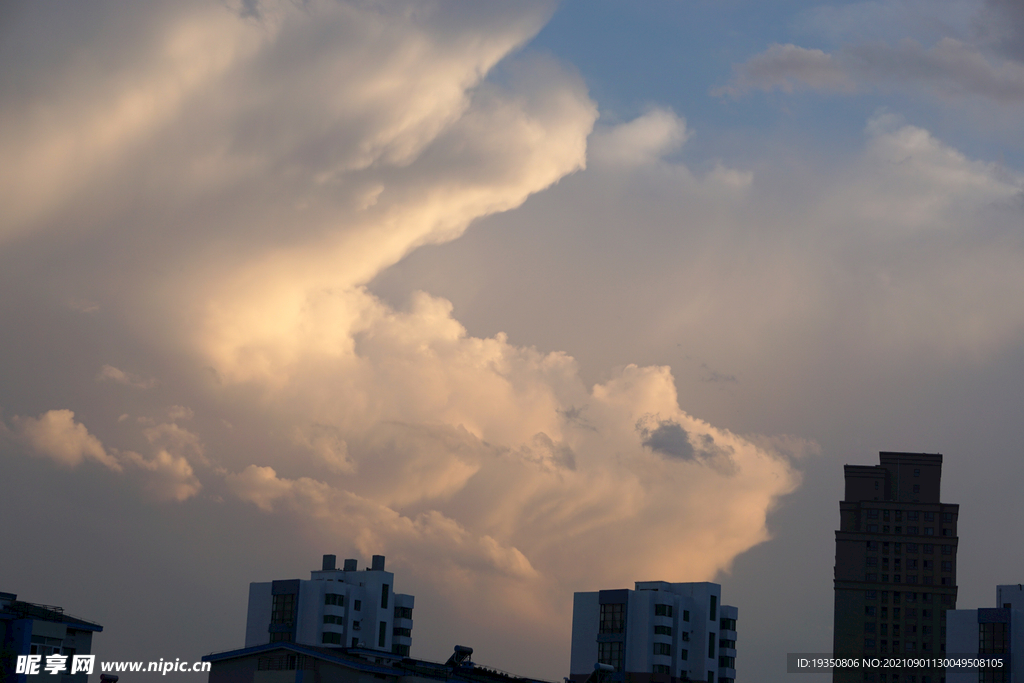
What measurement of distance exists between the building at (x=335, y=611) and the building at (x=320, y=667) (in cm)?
4526

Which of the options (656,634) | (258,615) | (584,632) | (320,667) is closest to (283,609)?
(258,615)

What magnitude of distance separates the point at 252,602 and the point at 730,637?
6464 centimetres

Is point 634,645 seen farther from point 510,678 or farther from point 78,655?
point 78,655

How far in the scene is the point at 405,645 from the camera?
166375mm

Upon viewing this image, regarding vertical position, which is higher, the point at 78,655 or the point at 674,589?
the point at 674,589

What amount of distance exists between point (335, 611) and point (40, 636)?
61478 millimetres

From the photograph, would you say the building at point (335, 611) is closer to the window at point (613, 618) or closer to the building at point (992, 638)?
the window at point (613, 618)

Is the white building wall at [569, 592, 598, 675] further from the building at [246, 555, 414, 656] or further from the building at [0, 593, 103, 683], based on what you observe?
the building at [0, 593, 103, 683]

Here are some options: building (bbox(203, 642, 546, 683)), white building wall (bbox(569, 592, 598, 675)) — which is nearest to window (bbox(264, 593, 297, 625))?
white building wall (bbox(569, 592, 598, 675))

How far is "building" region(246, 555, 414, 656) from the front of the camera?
524 ft

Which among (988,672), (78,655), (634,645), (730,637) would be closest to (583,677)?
(634,645)

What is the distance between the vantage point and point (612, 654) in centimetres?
14638

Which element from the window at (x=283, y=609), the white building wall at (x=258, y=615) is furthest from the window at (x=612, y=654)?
the white building wall at (x=258, y=615)

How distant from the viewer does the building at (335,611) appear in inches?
6284
